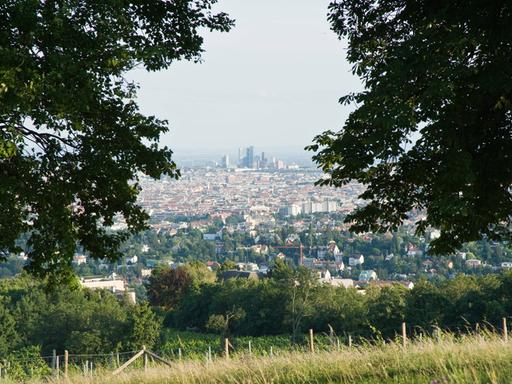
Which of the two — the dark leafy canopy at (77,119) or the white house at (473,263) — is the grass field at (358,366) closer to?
the dark leafy canopy at (77,119)

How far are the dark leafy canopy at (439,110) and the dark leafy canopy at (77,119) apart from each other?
2.20m

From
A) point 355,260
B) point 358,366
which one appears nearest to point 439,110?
point 358,366

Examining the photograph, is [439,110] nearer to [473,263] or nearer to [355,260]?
[473,263]

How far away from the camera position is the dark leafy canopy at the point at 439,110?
8742 mm

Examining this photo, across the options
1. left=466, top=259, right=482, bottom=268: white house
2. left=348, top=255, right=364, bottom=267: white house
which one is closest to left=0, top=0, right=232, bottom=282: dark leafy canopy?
left=466, top=259, right=482, bottom=268: white house

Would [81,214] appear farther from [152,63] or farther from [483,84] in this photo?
[483,84]

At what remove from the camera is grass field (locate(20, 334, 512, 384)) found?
6.89 m

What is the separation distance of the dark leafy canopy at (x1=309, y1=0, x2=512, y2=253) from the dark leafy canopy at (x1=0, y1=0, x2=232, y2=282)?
2.20m

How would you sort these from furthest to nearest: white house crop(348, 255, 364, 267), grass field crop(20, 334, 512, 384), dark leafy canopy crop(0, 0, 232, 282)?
white house crop(348, 255, 364, 267), dark leafy canopy crop(0, 0, 232, 282), grass field crop(20, 334, 512, 384)

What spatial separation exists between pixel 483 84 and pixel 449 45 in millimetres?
526

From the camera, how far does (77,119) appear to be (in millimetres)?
9039

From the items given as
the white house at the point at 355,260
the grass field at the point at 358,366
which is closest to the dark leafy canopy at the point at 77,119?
the grass field at the point at 358,366

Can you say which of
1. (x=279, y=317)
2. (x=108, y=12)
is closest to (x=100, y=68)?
(x=108, y=12)

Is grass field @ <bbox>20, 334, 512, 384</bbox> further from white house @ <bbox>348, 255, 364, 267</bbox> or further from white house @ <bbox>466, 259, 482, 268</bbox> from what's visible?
white house @ <bbox>348, 255, 364, 267</bbox>
